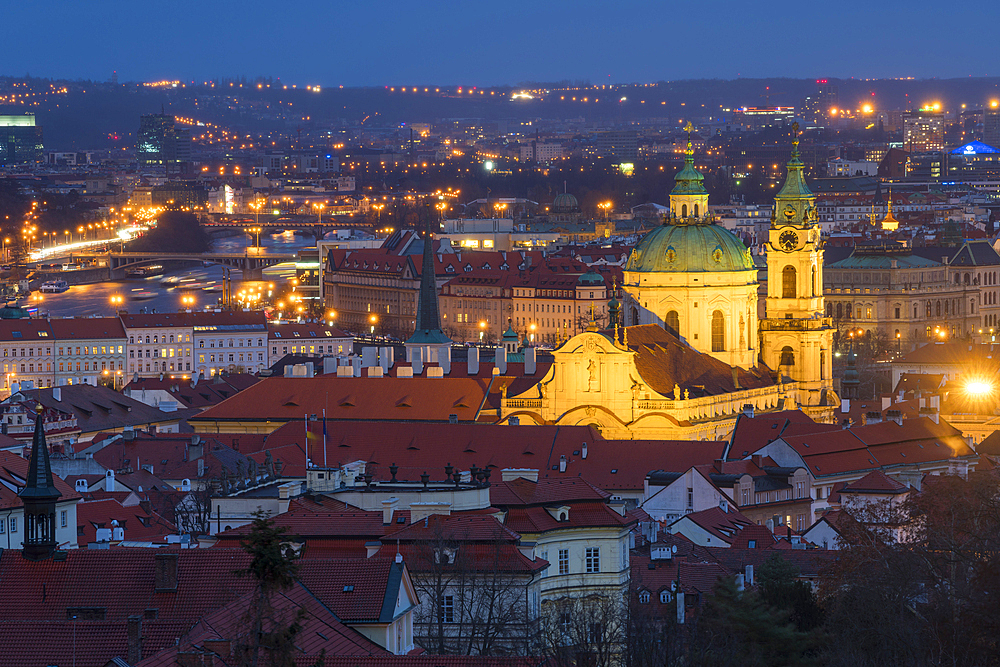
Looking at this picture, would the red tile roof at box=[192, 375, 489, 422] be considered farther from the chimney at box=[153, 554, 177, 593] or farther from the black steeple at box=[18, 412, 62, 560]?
the chimney at box=[153, 554, 177, 593]

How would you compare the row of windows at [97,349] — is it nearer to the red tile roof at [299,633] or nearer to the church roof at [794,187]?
the church roof at [794,187]

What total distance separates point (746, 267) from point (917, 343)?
202ft

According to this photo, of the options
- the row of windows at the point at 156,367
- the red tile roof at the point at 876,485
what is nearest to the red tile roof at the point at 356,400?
the red tile roof at the point at 876,485

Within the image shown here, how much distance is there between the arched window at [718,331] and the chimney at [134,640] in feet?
158

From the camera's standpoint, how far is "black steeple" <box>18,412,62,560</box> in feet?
115

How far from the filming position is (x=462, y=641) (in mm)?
37156

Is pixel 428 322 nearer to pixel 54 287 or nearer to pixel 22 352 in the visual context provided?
pixel 22 352

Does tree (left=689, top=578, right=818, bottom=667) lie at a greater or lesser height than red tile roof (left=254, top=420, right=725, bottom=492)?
lesser

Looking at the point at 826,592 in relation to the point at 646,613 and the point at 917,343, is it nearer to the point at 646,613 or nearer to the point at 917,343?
the point at 646,613

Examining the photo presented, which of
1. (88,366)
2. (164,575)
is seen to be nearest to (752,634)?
(164,575)

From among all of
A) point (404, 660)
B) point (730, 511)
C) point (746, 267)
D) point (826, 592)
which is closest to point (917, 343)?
point (746, 267)

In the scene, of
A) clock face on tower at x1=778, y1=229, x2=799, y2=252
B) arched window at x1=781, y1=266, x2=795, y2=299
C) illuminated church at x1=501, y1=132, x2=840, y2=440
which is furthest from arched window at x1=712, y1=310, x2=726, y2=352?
clock face on tower at x1=778, y1=229, x2=799, y2=252

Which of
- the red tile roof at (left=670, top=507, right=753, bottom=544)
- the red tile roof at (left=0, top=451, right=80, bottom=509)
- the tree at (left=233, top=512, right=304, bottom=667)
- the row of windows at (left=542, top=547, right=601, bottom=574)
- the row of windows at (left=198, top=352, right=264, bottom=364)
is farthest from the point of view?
the row of windows at (left=198, top=352, right=264, bottom=364)

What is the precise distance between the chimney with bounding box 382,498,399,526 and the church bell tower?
38.2 metres
